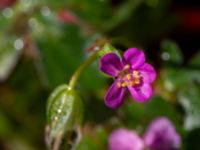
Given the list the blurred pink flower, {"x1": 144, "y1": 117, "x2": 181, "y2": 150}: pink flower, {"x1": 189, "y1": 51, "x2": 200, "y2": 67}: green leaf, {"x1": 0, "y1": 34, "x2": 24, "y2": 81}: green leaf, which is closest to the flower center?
{"x1": 144, "y1": 117, "x2": 181, "y2": 150}: pink flower

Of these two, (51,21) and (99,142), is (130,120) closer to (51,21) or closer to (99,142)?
(99,142)

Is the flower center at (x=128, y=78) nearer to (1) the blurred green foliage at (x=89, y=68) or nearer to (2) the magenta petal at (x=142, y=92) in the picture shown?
(2) the magenta petal at (x=142, y=92)

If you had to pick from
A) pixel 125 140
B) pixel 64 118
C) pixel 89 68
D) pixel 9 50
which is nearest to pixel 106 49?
pixel 64 118

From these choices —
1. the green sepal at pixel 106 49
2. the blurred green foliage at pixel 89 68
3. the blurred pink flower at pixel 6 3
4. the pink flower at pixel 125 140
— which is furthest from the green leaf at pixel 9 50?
the green sepal at pixel 106 49

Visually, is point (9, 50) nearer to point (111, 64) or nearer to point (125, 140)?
point (125, 140)

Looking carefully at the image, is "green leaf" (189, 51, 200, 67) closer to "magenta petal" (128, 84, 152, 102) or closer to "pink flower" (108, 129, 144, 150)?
"pink flower" (108, 129, 144, 150)

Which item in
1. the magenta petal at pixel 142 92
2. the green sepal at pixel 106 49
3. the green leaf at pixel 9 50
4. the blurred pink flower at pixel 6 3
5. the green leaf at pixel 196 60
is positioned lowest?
the green leaf at pixel 196 60
